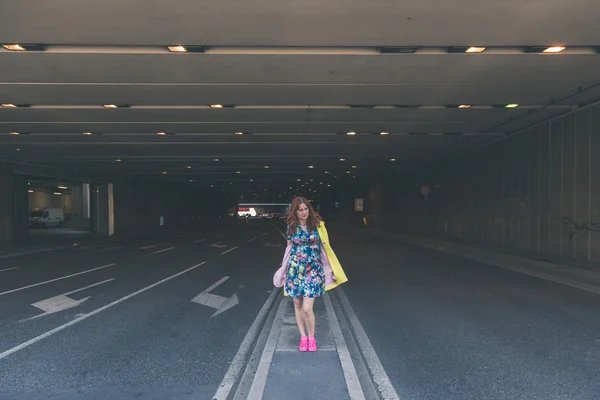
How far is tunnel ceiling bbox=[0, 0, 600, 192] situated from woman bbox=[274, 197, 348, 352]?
324 centimetres

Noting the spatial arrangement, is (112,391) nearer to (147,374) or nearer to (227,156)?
(147,374)

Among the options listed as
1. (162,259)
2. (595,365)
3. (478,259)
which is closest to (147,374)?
(595,365)

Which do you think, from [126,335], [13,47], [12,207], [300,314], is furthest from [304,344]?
[12,207]

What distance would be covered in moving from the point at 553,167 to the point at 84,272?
49.0ft

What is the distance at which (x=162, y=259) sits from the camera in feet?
57.7

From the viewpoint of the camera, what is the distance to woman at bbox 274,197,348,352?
18.0 feet

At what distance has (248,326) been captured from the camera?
7270 millimetres

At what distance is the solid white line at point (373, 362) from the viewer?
4.56 meters

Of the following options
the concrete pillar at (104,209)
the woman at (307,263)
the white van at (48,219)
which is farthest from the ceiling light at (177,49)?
the white van at (48,219)

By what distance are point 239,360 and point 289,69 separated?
20.8 feet

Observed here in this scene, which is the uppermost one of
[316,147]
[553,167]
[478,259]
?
[316,147]

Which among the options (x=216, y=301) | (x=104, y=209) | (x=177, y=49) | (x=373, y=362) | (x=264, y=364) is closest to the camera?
(x=264, y=364)

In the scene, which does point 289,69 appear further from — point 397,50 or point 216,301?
point 216,301

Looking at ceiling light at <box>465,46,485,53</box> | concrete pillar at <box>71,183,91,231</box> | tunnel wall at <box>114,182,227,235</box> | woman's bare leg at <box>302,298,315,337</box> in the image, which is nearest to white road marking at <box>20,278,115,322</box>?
woman's bare leg at <box>302,298,315,337</box>
